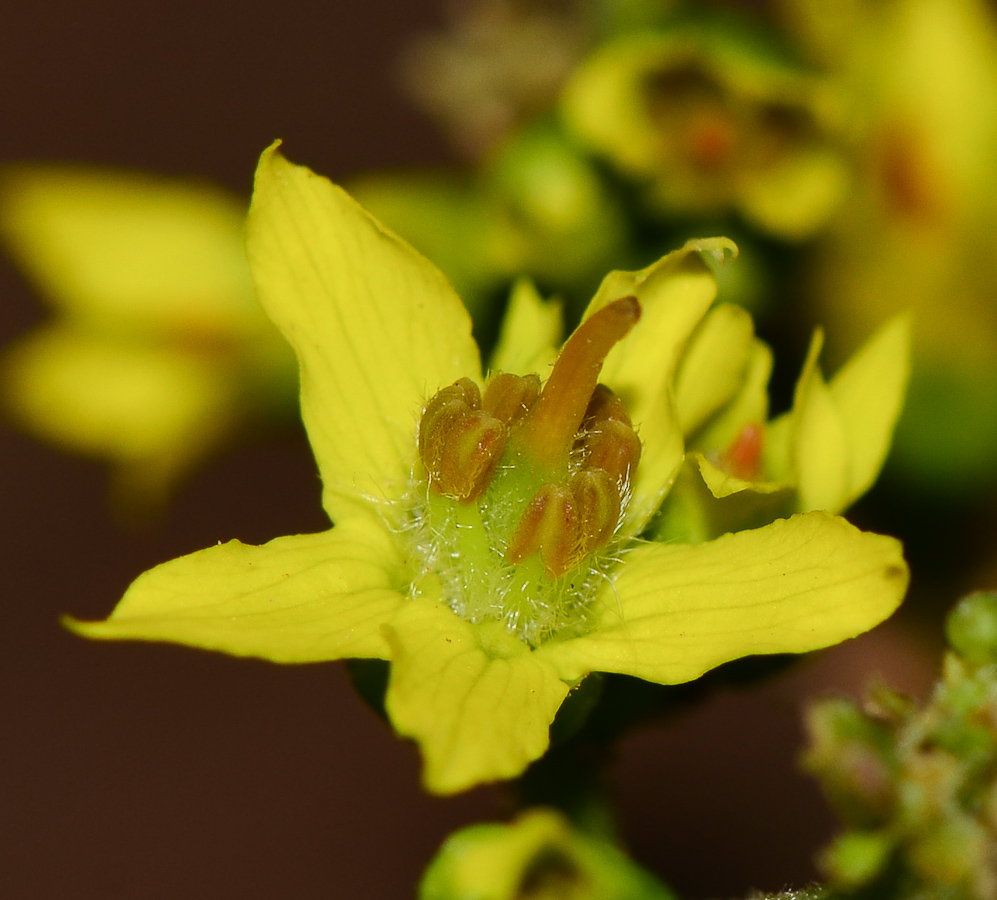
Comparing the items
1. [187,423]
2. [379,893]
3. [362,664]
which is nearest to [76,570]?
[379,893]

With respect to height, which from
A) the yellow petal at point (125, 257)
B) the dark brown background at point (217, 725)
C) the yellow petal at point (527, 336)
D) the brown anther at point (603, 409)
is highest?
the yellow petal at point (527, 336)

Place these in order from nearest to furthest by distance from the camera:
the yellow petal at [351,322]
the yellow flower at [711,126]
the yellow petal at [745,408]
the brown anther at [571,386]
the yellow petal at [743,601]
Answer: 1. the yellow petal at [743,601]
2. the brown anther at [571,386]
3. the yellow petal at [351,322]
4. the yellow petal at [745,408]
5. the yellow flower at [711,126]

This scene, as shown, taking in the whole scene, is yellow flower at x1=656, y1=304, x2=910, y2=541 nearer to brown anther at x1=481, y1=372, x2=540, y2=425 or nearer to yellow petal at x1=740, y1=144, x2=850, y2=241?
brown anther at x1=481, y1=372, x2=540, y2=425

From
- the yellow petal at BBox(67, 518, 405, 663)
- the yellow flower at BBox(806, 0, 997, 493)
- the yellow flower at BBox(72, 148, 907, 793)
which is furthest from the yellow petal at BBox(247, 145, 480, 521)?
the yellow flower at BBox(806, 0, 997, 493)

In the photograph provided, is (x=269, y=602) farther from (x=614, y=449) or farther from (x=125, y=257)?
(x=125, y=257)

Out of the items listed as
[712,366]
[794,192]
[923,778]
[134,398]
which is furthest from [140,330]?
[923,778]

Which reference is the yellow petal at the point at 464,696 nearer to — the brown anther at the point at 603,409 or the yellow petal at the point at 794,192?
the brown anther at the point at 603,409

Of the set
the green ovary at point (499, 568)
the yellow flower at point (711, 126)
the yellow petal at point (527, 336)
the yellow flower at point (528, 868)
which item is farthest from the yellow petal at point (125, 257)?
the yellow flower at point (528, 868)

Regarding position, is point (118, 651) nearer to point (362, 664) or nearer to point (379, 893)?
point (379, 893)
